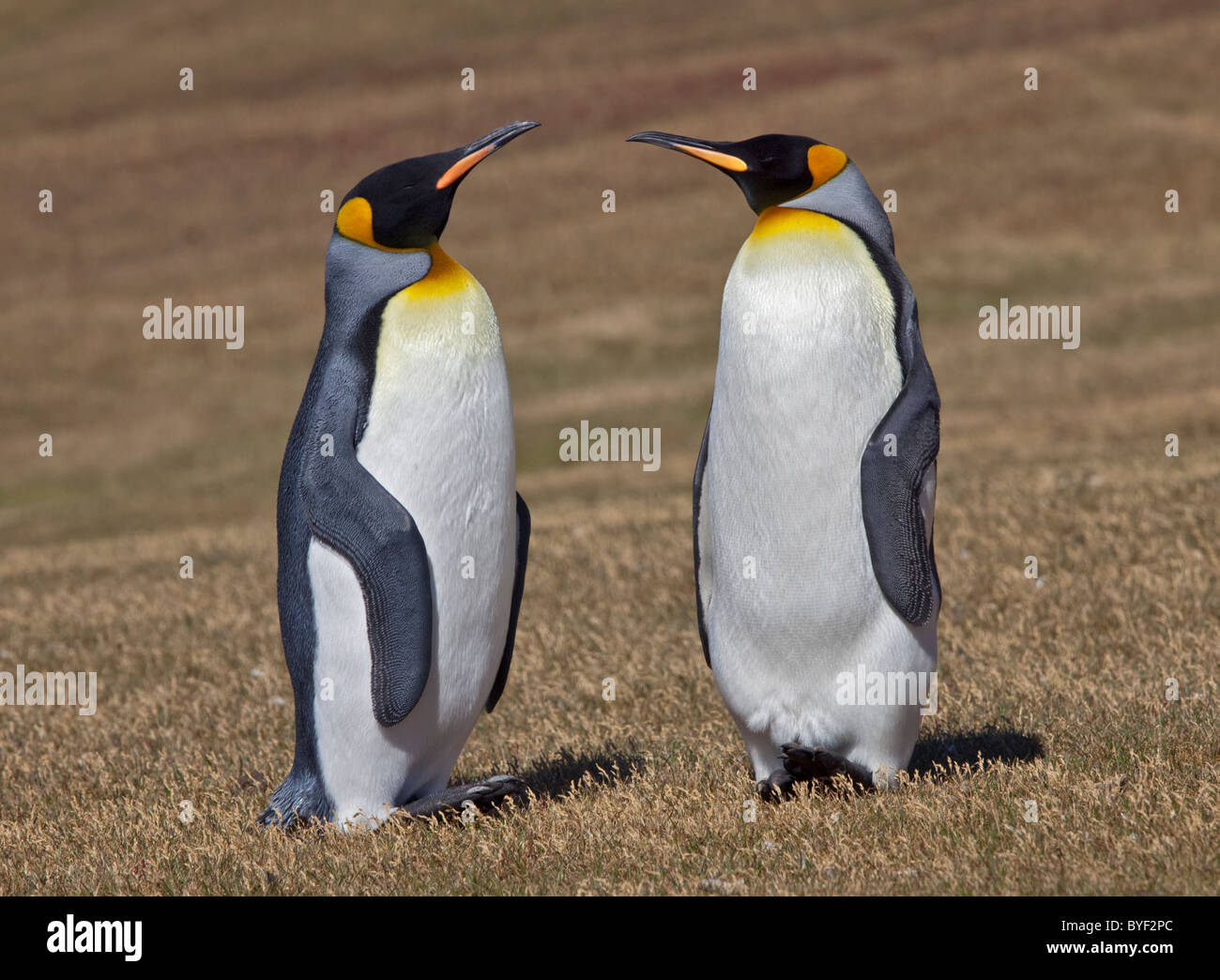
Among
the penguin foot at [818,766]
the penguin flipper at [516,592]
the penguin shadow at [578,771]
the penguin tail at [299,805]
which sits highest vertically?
the penguin flipper at [516,592]

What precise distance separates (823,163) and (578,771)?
2.84m

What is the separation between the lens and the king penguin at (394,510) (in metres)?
5.75

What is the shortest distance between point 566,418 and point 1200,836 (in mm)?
17921

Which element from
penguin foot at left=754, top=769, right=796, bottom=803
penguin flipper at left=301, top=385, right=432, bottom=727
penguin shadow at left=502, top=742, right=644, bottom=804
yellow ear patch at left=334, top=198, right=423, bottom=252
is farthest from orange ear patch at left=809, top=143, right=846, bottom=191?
penguin shadow at left=502, top=742, right=644, bottom=804

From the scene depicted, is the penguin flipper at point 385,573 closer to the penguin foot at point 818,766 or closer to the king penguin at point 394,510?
the king penguin at point 394,510

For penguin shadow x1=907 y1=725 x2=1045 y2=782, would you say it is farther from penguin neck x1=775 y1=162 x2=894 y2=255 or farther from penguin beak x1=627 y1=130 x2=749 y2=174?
penguin beak x1=627 y1=130 x2=749 y2=174

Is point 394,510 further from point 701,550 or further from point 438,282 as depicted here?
point 701,550

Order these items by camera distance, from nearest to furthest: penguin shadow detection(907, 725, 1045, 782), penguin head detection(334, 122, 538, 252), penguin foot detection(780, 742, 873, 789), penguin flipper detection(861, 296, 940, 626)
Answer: penguin flipper detection(861, 296, 940, 626)
penguin foot detection(780, 742, 873, 789)
penguin head detection(334, 122, 538, 252)
penguin shadow detection(907, 725, 1045, 782)

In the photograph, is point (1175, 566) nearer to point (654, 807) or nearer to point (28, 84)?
Answer: point (654, 807)

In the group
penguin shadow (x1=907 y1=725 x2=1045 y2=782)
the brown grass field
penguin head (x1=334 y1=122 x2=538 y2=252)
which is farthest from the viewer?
penguin shadow (x1=907 y1=725 x2=1045 y2=782)

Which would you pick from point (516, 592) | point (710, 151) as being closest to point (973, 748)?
point (516, 592)

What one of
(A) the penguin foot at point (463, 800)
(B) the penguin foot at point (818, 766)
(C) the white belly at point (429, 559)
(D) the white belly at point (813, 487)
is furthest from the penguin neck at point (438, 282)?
(B) the penguin foot at point (818, 766)

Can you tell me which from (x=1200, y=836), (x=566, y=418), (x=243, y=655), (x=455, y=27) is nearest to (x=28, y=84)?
(x=455, y=27)

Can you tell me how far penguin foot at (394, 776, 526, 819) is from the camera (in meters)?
5.85
